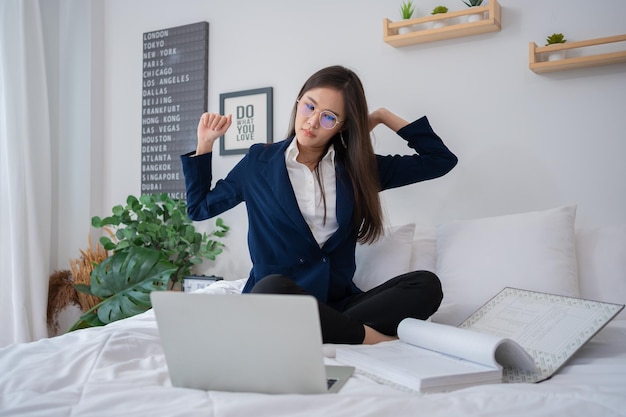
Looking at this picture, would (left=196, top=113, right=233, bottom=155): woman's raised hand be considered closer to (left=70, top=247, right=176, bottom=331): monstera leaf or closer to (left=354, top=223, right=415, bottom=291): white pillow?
(left=354, top=223, right=415, bottom=291): white pillow

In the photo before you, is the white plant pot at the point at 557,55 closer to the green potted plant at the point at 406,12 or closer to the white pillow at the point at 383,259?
the green potted plant at the point at 406,12

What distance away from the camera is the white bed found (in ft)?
3.15

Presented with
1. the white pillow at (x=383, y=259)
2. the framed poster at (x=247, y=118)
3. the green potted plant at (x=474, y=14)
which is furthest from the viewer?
the framed poster at (x=247, y=118)

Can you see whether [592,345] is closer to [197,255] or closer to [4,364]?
[4,364]

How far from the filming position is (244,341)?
1019 mm

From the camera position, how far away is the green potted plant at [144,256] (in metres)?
2.71

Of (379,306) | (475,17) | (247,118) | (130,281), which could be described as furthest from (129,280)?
(475,17)

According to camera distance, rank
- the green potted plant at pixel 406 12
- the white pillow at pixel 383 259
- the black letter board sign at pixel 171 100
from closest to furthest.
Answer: the white pillow at pixel 383 259
the green potted plant at pixel 406 12
the black letter board sign at pixel 171 100

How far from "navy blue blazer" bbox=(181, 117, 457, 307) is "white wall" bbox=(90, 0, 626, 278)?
2.21ft

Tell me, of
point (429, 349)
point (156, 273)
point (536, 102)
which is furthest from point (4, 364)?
point (536, 102)

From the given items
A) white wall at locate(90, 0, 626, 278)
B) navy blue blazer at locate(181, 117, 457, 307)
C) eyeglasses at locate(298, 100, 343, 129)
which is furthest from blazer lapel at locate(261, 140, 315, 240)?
white wall at locate(90, 0, 626, 278)

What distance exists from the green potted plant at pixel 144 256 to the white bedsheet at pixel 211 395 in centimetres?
134

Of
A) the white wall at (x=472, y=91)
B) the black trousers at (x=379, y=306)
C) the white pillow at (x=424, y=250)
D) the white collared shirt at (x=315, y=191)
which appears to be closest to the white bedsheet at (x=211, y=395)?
the black trousers at (x=379, y=306)

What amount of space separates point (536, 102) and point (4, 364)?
6.50 ft
